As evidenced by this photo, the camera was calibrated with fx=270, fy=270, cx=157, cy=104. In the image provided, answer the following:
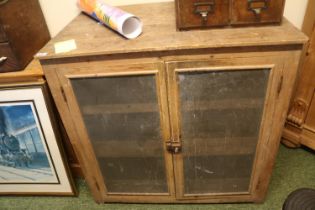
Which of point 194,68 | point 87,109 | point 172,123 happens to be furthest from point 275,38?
point 87,109

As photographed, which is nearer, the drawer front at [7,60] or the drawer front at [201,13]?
the drawer front at [201,13]

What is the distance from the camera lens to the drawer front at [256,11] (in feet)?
2.87

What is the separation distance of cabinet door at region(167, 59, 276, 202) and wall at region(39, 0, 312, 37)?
21.2 inches

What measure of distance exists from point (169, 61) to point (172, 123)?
0.89 ft

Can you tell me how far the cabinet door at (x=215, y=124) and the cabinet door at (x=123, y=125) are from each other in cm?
6

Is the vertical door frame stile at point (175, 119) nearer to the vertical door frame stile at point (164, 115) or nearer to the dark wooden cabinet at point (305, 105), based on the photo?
the vertical door frame stile at point (164, 115)

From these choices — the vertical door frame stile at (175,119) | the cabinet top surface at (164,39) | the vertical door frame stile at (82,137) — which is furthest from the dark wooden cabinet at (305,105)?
Result: the vertical door frame stile at (82,137)

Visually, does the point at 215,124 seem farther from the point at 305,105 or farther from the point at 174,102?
the point at 305,105

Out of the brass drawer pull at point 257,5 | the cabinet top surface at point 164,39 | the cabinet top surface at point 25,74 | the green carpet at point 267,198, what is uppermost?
the brass drawer pull at point 257,5

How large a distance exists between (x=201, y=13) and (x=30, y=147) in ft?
3.35

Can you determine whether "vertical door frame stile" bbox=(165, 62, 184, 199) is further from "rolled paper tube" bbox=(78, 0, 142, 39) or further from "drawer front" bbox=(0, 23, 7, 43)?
"drawer front" bbox=(0, 23, 7, 43)

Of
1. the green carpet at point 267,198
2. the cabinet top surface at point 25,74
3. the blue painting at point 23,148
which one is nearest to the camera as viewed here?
the cabinet top surface at point 25,74

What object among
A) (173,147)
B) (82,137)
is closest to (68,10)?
(82,137)

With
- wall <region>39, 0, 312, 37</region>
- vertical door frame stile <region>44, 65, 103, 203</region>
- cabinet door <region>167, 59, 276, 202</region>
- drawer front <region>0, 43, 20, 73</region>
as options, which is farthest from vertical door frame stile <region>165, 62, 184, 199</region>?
drawer front <region>0, 43, 20, 73</region>
